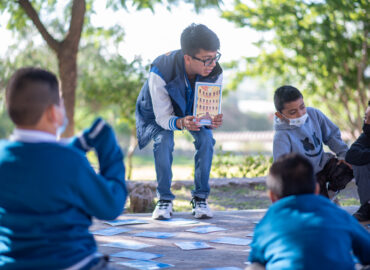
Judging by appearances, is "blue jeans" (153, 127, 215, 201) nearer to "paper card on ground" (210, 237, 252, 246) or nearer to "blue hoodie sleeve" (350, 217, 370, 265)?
"paper card on ground" (210, 237, 252, 246)

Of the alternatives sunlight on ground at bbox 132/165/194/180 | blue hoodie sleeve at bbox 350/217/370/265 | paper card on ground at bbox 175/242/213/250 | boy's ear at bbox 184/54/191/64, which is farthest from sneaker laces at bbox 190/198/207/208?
sunlight on ground at bbox 132/165/194/180

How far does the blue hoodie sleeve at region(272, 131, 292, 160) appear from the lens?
12.0 ft

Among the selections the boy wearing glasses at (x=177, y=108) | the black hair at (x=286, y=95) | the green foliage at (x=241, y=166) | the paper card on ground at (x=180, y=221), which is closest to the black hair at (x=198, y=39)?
the boy wearing glasses at (x=177, y=108)

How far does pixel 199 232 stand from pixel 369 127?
4.84ft

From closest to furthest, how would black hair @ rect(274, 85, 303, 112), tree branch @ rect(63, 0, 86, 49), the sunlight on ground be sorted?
black hair @ rect(274, 85, 303, 112)
tree branch @ rect(63, 0, 86, 49)
the sunlight on ground

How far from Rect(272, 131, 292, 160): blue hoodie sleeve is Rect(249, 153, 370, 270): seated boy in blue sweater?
1790mm

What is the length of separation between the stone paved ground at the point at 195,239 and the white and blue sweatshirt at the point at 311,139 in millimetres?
612

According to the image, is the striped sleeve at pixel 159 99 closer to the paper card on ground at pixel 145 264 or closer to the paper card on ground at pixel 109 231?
the paper card on ground at pixel 109 231

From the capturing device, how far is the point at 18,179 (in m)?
1.62

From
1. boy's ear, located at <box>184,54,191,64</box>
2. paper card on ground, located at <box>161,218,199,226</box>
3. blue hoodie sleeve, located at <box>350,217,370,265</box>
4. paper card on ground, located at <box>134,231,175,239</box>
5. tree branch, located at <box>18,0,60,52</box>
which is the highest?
tree branch, located at <box>18,0,60,52</box>

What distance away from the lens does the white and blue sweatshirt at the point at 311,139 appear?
370 centimetres

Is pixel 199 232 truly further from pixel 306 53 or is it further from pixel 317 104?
pixel 317 104

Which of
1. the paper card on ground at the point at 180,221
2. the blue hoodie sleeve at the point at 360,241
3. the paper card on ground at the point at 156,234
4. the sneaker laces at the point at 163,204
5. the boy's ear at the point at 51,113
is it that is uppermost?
the boy's ear at the point at 51,113

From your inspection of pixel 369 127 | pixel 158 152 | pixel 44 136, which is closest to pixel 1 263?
pixel 44 136
